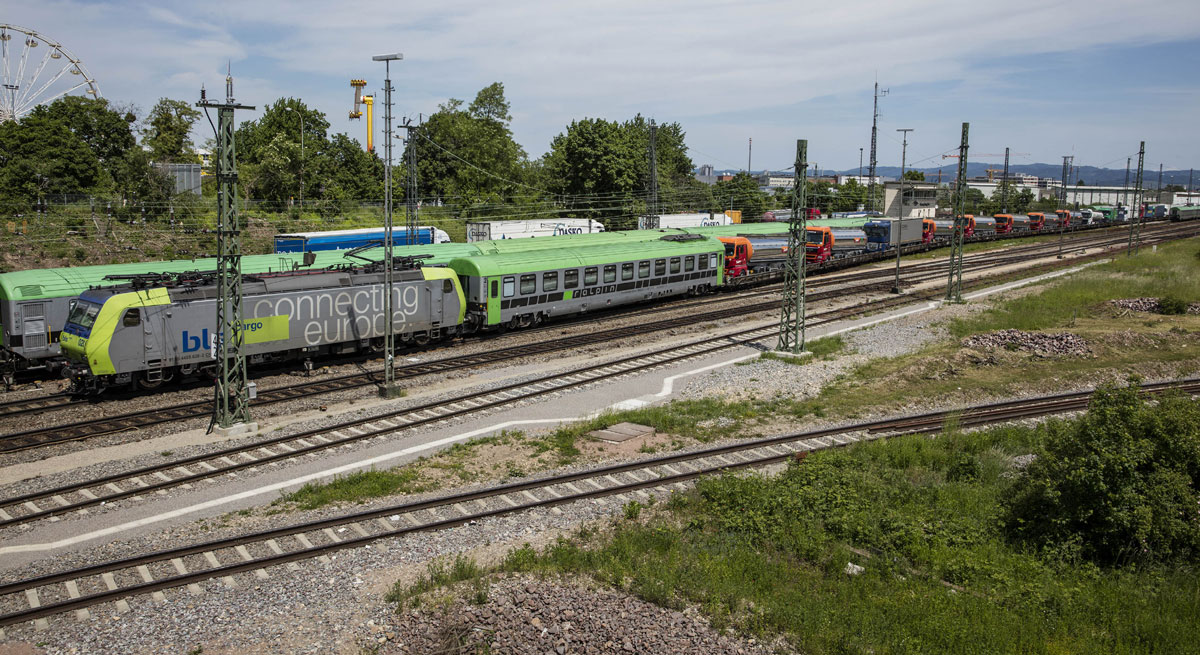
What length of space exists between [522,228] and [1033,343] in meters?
41.6

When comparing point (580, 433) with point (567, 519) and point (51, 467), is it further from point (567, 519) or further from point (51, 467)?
point (51, 467)

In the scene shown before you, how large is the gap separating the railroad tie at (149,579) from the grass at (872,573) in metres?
5.46

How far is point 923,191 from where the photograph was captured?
90188 millimetres

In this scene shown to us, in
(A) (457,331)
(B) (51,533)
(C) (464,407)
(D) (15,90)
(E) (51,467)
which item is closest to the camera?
(B) (51,533)

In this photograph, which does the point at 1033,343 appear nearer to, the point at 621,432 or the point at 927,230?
the point at 621,432

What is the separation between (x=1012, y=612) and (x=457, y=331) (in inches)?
961

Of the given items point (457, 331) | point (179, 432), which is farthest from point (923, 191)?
point (179, 432)

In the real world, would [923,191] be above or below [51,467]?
above

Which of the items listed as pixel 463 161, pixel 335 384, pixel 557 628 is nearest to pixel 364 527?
pixel 557 628

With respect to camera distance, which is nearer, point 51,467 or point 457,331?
point 51,467

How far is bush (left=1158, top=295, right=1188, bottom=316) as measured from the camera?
39.9 m

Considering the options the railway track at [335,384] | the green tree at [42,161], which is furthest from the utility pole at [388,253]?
the green tree at [42,161]

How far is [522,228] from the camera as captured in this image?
6512 cm

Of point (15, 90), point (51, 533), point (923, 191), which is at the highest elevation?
point (15, 90)
